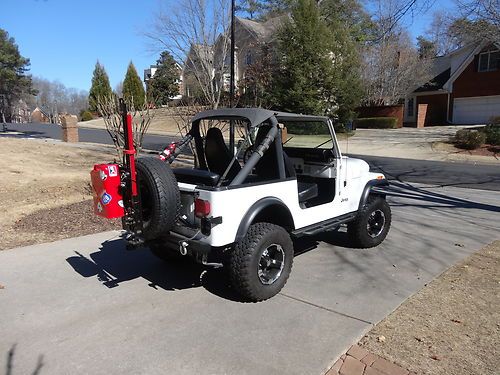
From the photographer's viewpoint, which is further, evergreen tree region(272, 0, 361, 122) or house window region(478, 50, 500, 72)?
house window region(478, 50, 500, 72)

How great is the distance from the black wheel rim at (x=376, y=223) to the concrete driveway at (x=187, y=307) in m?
0.22

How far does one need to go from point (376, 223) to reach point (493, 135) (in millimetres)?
17866

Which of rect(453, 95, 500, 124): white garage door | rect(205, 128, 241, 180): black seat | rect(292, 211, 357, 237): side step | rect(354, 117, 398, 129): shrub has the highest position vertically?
rect(453, 95, 500, 124): white garage door

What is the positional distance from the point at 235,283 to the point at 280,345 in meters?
0.81

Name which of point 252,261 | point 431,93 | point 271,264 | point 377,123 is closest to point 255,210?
point 252,261

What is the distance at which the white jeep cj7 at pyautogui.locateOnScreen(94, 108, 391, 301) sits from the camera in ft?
12.3

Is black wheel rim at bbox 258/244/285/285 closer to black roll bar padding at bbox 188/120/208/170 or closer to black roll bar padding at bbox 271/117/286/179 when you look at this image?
black roll bar padding at bbox 271/117/286/179

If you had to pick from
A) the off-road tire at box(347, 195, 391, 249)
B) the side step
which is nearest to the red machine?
the side step

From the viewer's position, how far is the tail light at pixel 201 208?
3659 mm

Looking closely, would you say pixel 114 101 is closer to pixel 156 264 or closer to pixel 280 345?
pixel 156 264

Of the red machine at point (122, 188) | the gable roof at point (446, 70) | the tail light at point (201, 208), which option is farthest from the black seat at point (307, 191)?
the gable roof at point (446, 70)

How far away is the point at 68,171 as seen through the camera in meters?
11.0

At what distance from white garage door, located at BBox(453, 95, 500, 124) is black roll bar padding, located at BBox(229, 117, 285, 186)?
102 feet

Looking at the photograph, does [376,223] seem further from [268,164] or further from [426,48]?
[426,48]
